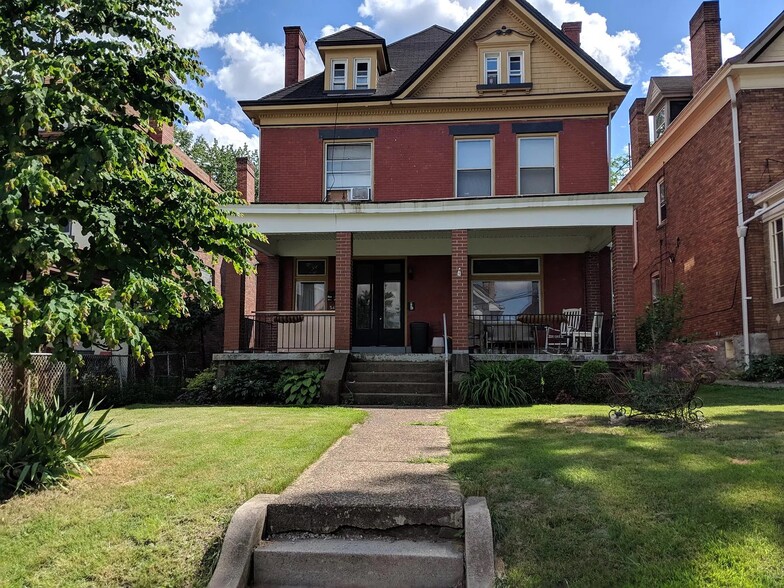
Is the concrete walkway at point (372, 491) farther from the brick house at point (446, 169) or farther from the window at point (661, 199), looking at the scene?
the window at point (661, 199)

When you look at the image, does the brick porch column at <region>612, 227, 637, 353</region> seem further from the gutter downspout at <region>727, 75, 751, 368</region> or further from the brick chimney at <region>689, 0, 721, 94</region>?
the brick chimney at <region>689, 0, 721, 94</region>

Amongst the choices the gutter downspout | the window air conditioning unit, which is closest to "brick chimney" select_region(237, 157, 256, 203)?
the window air conditioning unit

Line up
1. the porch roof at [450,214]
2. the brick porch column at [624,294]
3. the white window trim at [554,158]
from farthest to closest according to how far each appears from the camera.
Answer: the white window trim at [554,158] → the porch roof at [450,214] → the brick porch column at [624,294]

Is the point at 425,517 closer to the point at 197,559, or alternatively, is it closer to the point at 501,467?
the point at 501,467

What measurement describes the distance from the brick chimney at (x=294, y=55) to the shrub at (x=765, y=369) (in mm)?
13897

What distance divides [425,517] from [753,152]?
13180 mm

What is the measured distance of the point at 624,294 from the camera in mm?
11266

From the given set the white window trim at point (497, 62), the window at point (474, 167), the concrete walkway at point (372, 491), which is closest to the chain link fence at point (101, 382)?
the concrete walkway at point (372, 491)

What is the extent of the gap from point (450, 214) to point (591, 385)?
4333mm

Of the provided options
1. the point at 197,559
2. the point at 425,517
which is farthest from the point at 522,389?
the point at 197,559

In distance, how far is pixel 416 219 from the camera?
39.5ft

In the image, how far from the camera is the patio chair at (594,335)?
39.3ft

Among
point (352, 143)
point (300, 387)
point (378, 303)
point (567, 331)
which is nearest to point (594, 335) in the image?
point (567, 331)

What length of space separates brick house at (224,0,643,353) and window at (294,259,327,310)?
3 centimetres
